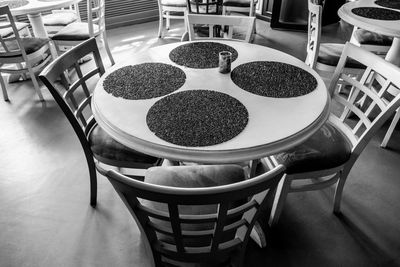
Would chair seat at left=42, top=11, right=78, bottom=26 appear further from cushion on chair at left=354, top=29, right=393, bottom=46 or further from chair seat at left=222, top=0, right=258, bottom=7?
cushion on chair at left=354, top=29, right=393, bottom=46

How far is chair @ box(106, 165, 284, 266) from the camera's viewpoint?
0.71 m

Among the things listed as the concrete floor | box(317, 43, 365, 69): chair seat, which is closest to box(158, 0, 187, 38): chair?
box(317, 43, 365, 69): chair seat

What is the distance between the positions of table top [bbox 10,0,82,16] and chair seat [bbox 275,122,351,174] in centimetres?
257

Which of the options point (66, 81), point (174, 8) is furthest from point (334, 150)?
point (174, 8)

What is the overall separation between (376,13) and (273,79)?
1532 mm

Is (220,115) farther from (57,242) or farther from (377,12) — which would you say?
(377,12)

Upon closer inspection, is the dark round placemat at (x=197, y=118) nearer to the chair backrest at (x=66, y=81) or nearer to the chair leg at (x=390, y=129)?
the chair backrest at (x=66, y=81)

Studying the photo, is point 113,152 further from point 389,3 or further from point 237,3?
point 237,3

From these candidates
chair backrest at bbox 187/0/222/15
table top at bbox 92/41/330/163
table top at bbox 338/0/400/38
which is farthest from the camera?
chair backrest at bbox 187/0/222/15

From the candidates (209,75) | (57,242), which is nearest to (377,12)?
(209,75)

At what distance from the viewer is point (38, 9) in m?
2.61

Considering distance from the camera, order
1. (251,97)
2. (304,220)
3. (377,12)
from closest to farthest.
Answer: (251,97) < (304,220) < (377,12)

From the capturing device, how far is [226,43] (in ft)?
6.05

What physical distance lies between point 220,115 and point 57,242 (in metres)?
1.18
